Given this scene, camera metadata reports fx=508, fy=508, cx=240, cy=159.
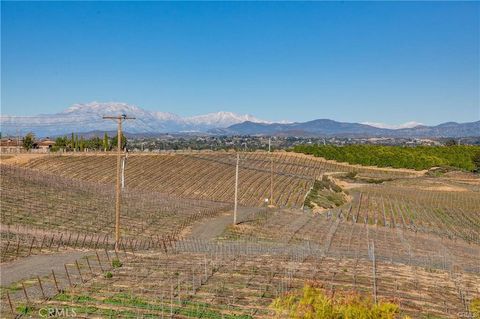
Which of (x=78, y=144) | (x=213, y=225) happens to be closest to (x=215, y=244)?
(x=213, y=225)

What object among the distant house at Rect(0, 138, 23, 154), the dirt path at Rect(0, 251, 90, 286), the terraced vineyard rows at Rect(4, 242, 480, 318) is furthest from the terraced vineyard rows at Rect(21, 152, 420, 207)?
the dirt path at Rect(0, 251, 90, 286)

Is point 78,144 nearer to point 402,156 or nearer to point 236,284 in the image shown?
point 402,156

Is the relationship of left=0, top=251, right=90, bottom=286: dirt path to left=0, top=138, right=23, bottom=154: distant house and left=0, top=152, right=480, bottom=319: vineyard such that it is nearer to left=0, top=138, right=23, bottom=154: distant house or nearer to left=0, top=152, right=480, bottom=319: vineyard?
left=0, top=152, right=480, bottom=319: vineyard

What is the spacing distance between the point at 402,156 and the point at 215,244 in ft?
395

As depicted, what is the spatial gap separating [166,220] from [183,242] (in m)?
10.3

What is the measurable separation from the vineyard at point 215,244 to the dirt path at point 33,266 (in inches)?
5.8

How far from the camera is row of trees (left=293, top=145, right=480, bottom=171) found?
146 meters

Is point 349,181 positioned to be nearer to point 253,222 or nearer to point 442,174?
point 442,174

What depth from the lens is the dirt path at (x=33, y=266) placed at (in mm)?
25906

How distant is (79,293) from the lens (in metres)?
23.2

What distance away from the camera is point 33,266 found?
28.4 meters

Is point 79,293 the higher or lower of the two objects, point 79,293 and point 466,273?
the higher

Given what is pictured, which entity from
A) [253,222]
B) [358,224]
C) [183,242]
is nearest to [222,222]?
[253,222]

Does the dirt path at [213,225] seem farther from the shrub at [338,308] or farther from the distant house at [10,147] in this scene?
the distant house at [10,147]
